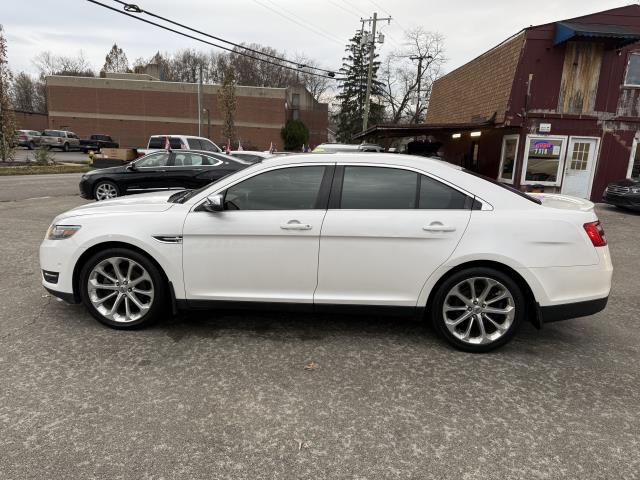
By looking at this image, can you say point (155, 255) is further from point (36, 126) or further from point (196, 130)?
point (36, 126)

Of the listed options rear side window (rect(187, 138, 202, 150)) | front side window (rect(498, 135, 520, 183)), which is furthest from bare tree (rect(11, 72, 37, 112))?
front side window (rect(498, 135, 520, 183))

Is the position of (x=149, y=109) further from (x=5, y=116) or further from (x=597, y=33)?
(x=597, y=33)

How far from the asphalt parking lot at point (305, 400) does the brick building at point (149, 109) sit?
46.3 metres

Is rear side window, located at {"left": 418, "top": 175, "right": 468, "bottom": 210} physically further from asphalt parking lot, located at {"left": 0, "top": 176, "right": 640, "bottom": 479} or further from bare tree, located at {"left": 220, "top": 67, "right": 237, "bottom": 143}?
bare tree, located at {"left": 220, "top": 67, "right": 237, "bottom": 143}

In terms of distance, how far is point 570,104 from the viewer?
15453mm

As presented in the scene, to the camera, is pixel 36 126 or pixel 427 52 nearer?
pixel 427 52

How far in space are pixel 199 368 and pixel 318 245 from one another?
52.0 inches

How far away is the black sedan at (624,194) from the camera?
13.2 m

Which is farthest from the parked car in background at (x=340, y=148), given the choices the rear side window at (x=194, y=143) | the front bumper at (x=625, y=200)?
the rear side window at (x=194, y=143)

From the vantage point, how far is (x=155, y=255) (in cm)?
388

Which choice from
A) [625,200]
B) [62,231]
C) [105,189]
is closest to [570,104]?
[625,200]

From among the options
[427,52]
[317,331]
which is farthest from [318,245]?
[427,52]

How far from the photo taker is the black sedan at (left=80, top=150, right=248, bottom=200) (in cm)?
1125

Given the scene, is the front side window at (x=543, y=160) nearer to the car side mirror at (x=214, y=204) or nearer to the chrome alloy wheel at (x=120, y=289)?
the car side mirror at (x=214, y=204)
